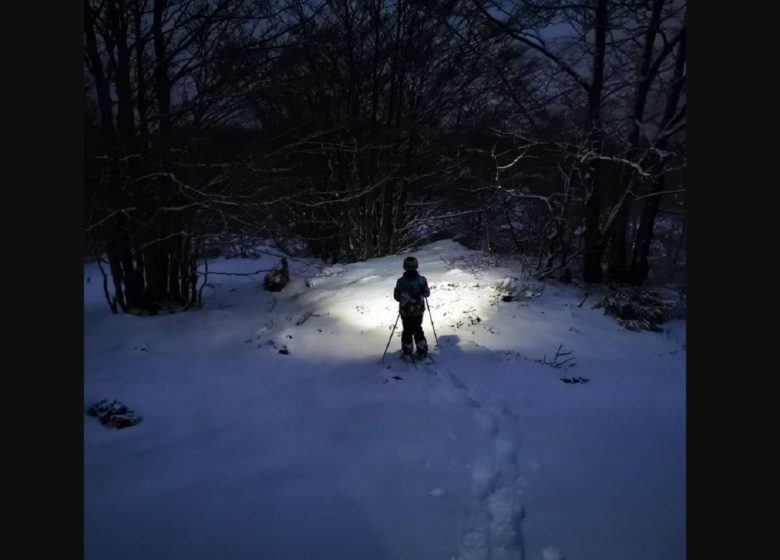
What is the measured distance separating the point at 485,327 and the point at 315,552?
4846mm

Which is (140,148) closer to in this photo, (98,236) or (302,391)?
(98,236)

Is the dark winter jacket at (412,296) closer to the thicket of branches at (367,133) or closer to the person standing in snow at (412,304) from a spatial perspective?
the person standing in snow at (412,304)

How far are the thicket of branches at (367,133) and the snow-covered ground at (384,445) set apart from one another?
2361mm

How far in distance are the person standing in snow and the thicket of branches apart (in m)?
3.02

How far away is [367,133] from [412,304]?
8.48 metres

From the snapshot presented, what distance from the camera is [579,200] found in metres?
9.38

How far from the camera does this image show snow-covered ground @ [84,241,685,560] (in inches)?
95.4

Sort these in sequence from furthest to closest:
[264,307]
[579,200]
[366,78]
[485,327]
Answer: [366,78], [579,200], [264,307], [485,327]

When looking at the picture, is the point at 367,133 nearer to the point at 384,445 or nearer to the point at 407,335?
the point at 407,335

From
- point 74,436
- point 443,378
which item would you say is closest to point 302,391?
point 443,378

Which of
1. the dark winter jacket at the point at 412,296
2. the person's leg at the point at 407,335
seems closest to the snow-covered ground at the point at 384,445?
the person's leg at the point at 407,335

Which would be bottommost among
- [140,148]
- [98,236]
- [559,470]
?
[559,470]

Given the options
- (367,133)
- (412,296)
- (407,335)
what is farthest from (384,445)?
(367,133)

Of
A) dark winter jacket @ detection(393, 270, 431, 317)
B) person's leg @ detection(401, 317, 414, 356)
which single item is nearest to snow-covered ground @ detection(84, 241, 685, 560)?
person's leg @ detection(401, 317, 414, 356)
